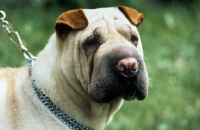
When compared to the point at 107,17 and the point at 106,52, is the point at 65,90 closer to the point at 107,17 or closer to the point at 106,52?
the point at 106,52

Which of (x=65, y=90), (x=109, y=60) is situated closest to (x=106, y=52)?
(x=109, y=60)

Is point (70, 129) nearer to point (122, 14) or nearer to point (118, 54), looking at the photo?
point (118, 54)

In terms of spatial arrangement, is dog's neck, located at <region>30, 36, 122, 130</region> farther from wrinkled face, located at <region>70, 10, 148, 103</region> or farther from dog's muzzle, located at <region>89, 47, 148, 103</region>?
dog's muzzle, located at <region>89, 47, 148, 103</region>

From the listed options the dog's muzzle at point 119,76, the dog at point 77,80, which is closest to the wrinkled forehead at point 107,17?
the dog at point 77,80

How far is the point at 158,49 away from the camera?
664cm

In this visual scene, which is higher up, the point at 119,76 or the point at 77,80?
the point at 119,76

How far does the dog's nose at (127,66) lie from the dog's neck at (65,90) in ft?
1.33

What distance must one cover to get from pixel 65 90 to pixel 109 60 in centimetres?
46

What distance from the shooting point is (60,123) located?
3.14 m

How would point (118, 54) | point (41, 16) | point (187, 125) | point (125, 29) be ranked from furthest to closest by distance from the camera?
point (41, 16) < point (187, 125) < point (125, 29) < point (118, 54)

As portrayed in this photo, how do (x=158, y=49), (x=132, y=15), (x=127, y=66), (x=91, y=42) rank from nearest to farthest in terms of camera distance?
(x=127, y=66) → (x=91, y=42) → (x=132, y=15) → (x=158, y=49)

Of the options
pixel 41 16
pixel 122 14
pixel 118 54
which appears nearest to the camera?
pixel 118 54

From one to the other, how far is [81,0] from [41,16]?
0.71 m

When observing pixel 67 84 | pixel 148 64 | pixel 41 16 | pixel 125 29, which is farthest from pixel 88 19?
pixel 41 16
